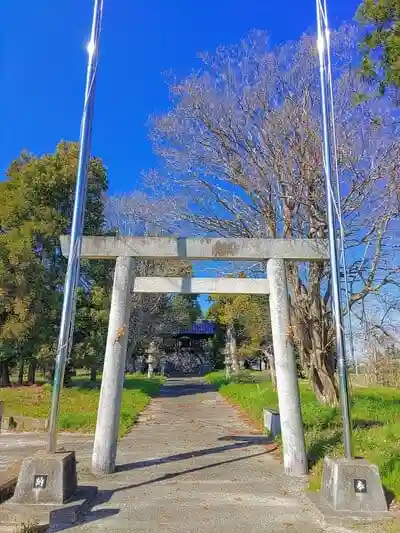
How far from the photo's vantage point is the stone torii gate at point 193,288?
7.31m

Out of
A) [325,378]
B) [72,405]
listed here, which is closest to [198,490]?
[325,378]

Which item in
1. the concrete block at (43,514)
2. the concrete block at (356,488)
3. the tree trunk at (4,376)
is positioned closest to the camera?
the concrete block at (43,514)

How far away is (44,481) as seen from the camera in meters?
5.68

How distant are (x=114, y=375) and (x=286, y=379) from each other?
8.64 feet

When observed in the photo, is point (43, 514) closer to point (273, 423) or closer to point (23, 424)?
point (273, 423)

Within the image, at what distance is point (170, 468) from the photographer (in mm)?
7809

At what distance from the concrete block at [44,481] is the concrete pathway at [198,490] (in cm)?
43

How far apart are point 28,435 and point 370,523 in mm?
8959

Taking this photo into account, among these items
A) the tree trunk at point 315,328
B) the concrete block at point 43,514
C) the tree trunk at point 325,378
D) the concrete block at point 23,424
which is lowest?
the concrete block at point 43,514

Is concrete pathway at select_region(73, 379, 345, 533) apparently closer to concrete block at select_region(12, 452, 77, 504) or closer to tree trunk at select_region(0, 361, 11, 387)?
concrete block at select_region(12, 452, 77, 504)

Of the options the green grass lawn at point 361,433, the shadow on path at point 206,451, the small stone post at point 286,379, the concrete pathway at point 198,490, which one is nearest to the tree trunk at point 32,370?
the green grass lawn at point 361,433

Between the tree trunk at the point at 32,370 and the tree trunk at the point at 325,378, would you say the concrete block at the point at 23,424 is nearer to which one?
the tree trunk at the point at 32,370

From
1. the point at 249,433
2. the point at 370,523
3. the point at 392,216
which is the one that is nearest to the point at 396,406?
the point at 249,433

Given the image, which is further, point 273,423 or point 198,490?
point 273,423
